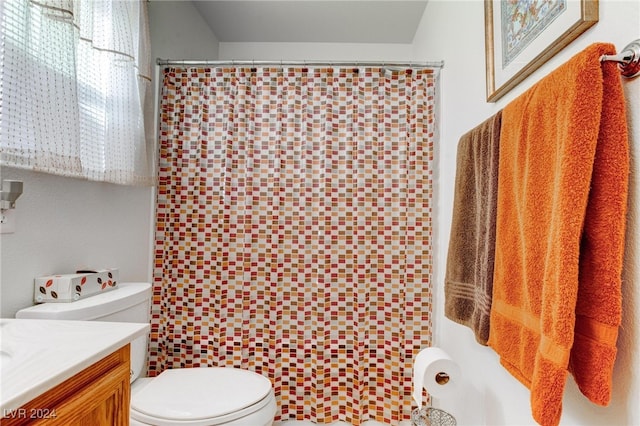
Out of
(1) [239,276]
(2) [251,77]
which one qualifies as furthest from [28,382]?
(2) [251,77]

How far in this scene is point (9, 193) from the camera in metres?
1.00

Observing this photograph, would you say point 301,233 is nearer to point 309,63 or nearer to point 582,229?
point 309,63

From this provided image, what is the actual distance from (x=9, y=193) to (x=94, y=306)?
1.36 feet

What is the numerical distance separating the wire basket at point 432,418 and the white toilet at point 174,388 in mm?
573

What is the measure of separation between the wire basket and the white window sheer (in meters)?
1.50

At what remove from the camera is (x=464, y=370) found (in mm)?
1480

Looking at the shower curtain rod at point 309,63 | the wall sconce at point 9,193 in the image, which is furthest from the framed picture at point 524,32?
the wall sconce at point 9,193

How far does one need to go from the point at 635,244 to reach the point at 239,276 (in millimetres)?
1536

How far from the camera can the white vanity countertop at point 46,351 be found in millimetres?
541

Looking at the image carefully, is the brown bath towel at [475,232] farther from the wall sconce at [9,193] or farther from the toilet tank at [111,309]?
the wall sconce at [9,193]

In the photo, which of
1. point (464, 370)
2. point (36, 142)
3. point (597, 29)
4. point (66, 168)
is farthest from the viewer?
point (464, 370)

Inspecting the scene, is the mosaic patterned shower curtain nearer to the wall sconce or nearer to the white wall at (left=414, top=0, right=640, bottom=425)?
the white wall at (left=414, top=0, right=640, bottom=425)

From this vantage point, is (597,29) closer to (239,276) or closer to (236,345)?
(239,276)

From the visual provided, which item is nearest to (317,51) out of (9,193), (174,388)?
(9,193)
